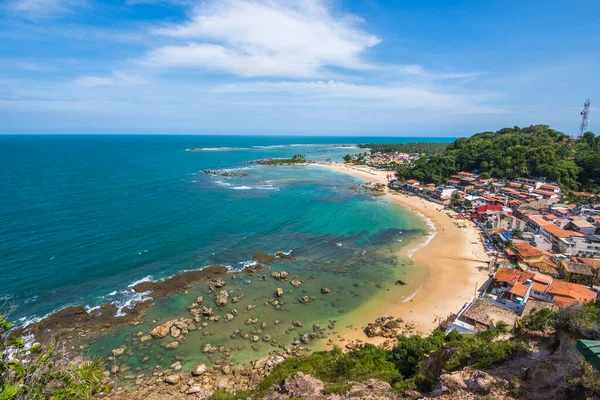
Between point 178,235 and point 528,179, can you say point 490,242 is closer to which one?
point 528,179

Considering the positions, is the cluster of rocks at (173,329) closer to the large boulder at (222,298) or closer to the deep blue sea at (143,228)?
the large boulder at (222,298)

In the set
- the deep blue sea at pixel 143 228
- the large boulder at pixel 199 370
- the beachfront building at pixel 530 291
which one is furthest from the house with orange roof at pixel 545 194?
the large boulder at pixel 199 370

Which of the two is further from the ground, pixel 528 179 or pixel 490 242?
pixel 528 179

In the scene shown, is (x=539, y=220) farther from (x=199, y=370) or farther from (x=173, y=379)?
(x=173, y=379)

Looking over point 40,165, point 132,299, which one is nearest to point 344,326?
point 132,299

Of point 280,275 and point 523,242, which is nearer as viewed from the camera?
point 280,275

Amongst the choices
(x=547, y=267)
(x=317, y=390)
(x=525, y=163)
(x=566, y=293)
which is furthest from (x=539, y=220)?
(x=317, y=390)

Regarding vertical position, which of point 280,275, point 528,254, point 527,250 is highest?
point 527,250
